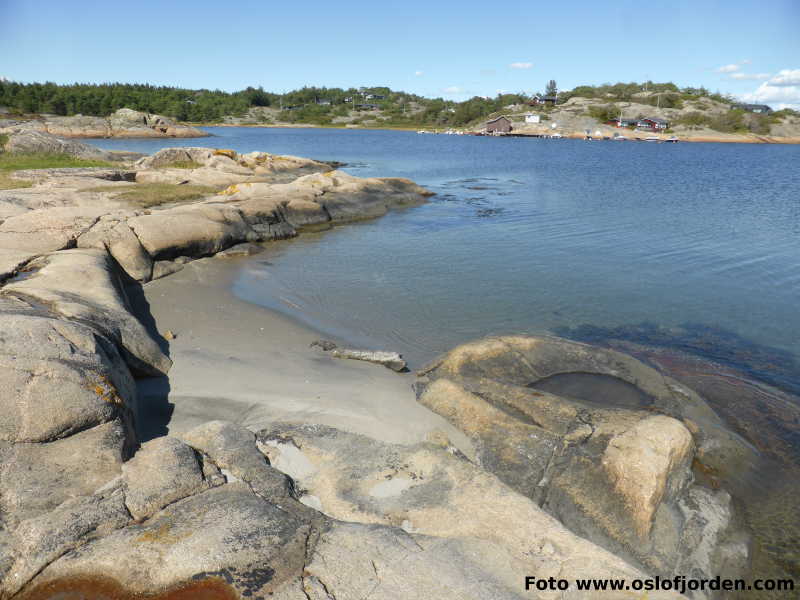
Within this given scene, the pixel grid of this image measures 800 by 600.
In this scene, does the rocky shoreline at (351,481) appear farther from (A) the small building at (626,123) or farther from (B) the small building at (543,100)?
(B) the small building at (543,100)

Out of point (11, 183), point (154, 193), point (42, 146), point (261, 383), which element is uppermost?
point (42, 146)

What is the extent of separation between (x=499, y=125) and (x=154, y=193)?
121327mm

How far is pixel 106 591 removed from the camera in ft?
12.2

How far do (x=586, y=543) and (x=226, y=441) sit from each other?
3.77 m

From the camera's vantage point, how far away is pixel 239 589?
3.76 m

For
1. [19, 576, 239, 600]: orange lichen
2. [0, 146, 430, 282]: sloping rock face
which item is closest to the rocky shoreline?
[19, 576, 239, 600]: orange lichen

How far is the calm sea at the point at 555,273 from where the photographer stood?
12.3m

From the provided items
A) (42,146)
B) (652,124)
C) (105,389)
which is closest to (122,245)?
(105,389)

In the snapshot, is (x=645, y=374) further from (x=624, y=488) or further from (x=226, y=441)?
(x=226, y=441)

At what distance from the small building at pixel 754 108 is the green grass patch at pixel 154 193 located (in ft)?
451

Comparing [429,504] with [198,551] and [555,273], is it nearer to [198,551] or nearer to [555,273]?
[198,551]

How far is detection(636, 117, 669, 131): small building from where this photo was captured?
385 feet

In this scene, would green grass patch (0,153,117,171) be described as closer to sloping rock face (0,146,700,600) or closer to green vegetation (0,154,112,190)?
green vegetation (0,154,112,190)

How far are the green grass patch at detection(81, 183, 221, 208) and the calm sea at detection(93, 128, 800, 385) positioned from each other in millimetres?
5939
